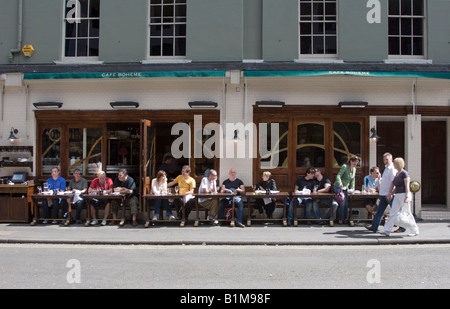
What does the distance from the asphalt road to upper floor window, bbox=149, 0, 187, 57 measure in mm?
6150

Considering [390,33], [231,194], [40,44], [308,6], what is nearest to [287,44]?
[308,6]

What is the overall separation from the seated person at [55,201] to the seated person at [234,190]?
428 cm

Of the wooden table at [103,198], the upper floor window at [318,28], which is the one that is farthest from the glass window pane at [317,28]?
the wooden table at [103,198]

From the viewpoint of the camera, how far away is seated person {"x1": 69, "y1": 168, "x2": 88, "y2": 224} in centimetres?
1115

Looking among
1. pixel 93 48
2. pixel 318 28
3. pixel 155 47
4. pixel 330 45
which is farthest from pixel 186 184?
pixel 318 28

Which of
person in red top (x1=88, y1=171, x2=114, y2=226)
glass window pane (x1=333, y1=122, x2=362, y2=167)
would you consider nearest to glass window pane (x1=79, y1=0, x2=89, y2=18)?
person in red top (x1=88, y1=171, x2=114, y2=226)

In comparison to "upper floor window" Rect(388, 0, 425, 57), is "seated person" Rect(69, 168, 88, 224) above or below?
below

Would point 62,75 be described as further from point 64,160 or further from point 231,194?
point 231,194

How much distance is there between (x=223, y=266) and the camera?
22.9 ft

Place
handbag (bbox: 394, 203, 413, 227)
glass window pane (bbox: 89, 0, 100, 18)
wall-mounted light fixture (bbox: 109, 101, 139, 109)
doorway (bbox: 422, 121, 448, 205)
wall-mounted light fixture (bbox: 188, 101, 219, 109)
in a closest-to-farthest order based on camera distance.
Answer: handbag (bbox: 394, 203, 413, 227)
wall-mounted light fixture (bbox: 188, 101, 219, 109)
wall-mounted light fixture (bbox: 109, 101, 139, 109)
glass window pane (bbox: 89, 0, 100, 18)
doorway (bbox: 422, 121, 448, 205)

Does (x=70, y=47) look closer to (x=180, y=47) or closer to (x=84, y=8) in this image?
(x=84, y=8)

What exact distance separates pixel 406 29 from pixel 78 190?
10.4m

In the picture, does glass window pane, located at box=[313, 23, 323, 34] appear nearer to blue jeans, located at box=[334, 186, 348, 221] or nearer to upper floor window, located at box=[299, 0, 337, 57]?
upper floor window, located at box=[299, 0, 337, 57]

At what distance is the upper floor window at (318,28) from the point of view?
1212 centimetres
